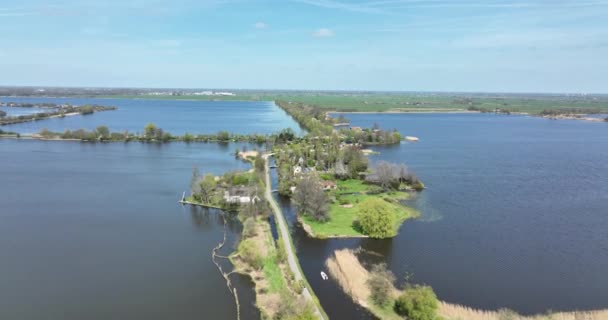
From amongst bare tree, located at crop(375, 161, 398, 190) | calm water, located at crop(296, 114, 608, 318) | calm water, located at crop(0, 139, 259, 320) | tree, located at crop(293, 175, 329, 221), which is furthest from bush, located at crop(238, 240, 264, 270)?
bare tree, located at crop(375, 161, 398, 190)

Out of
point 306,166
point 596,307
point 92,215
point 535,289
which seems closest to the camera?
point 596,307

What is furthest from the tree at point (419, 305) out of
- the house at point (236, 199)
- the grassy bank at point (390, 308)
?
the house at point (236, 199)

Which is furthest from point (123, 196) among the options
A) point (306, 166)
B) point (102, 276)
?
point (306, 166)

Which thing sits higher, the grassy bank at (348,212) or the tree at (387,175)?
the tree at (387,175)

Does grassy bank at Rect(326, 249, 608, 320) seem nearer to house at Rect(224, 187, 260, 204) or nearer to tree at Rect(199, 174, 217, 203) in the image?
house at Rect(224, 187, 260, 204)

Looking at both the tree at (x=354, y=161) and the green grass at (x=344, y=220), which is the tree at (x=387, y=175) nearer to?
the green grass at (x=344, y=220)

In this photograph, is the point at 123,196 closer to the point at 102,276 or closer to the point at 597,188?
the point at 102,276

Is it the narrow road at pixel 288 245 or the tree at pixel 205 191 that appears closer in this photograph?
the narrow road at pixel 288 245
